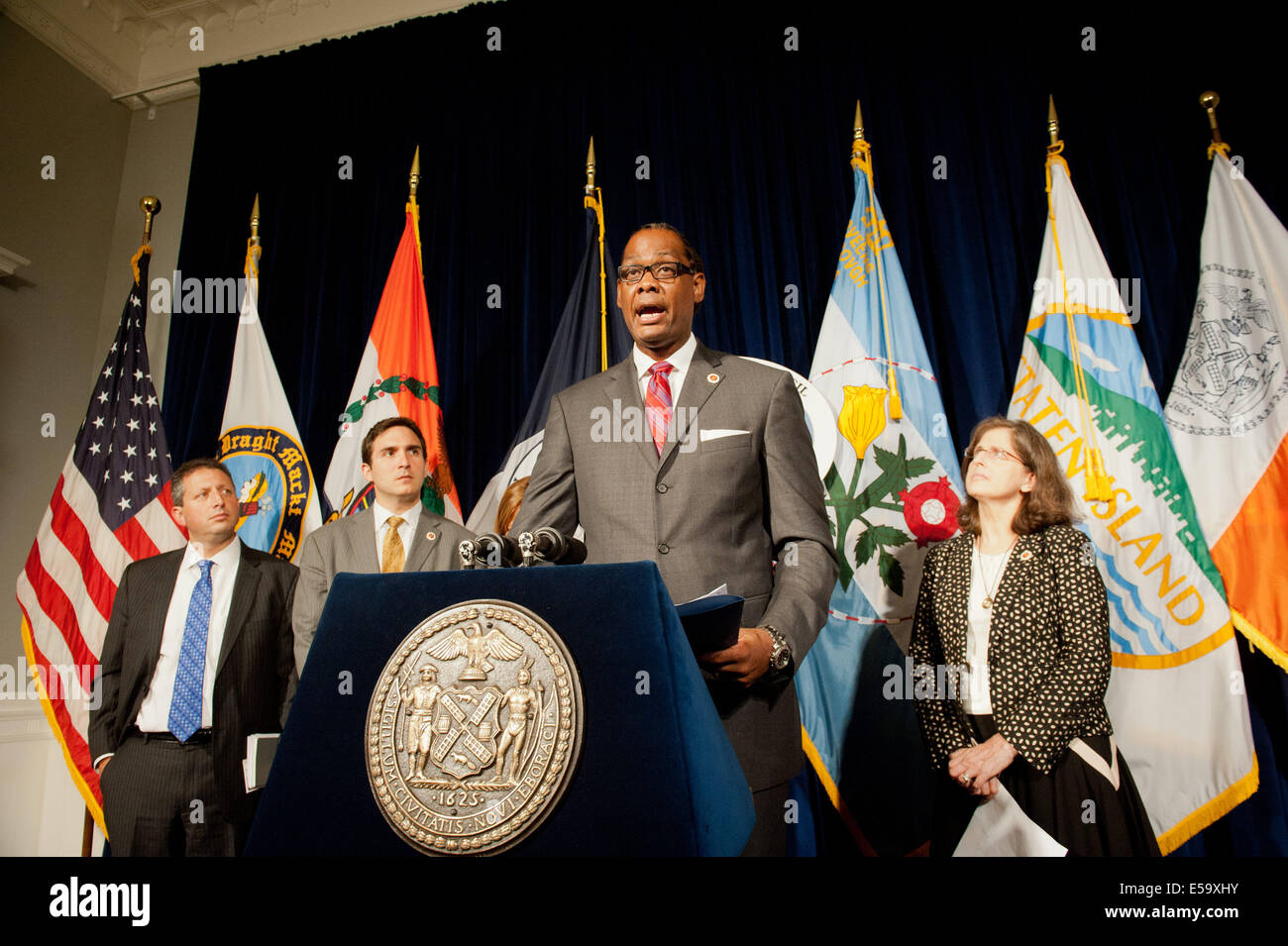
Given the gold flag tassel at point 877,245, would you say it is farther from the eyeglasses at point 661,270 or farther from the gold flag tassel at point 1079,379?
the eyeglasses at point 661,270

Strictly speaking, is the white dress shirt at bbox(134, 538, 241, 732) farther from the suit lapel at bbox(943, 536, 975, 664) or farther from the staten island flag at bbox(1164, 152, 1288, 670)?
the staten island flag at bbox(1164, 152, 1288, 670)

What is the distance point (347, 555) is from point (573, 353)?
50.8 inches

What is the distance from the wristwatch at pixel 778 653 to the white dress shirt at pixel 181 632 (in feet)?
7.18

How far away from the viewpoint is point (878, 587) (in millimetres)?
2826

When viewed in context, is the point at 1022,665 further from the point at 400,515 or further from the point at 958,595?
the point at 400,515

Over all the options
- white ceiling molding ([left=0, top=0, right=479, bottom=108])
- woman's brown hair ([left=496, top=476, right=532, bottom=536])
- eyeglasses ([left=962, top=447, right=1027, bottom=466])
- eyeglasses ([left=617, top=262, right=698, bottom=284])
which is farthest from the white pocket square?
white ceiling molding ([left=0, top=0, right=479, bottom=108])

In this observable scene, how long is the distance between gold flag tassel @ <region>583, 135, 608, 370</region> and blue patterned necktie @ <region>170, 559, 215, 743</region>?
1.69 metres

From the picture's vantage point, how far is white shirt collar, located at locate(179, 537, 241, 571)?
2.80 meters

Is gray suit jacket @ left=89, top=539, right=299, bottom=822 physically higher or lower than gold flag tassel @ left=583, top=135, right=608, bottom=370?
lower

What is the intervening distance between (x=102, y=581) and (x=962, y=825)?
3570mm

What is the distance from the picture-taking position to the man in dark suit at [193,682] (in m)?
2.45

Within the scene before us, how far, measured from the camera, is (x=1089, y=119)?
11.2ft

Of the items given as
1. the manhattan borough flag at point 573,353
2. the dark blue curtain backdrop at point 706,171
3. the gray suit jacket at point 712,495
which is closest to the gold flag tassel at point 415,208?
the dark blue curtain backdrop at point 706,171

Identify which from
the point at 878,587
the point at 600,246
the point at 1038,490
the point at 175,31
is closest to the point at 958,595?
the point at 1038,490
